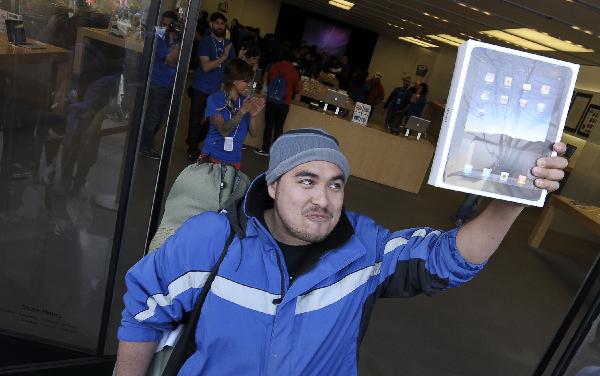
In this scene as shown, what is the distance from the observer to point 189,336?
127cm

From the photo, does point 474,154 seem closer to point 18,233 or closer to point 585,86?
point 18,233

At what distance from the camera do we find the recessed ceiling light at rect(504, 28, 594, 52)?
852 cm

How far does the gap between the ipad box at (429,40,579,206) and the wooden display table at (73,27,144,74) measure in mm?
1332

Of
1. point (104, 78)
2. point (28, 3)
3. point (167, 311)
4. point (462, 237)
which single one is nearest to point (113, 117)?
point (104, 78)

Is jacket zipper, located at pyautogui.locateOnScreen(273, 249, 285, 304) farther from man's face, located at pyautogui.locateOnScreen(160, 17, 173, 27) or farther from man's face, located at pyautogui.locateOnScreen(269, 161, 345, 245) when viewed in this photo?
man's face, located at pyautogui.locateOnScreen(160, 17, 173, 27)

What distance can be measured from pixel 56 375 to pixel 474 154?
217 centimetres

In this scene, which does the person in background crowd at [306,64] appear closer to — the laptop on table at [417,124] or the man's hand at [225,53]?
the laptop on table at [417,124]

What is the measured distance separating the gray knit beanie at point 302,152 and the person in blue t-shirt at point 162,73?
670 millimetres

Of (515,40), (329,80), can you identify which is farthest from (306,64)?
(515,40)

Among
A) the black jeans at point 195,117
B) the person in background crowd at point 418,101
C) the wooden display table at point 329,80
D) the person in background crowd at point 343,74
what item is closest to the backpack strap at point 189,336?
the black jeans at point 195,117

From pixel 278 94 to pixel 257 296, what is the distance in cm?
549

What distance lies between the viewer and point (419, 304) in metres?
3.77

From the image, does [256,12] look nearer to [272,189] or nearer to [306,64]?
[306,64]

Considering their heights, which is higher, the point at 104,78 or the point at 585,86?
the point at 585,86
